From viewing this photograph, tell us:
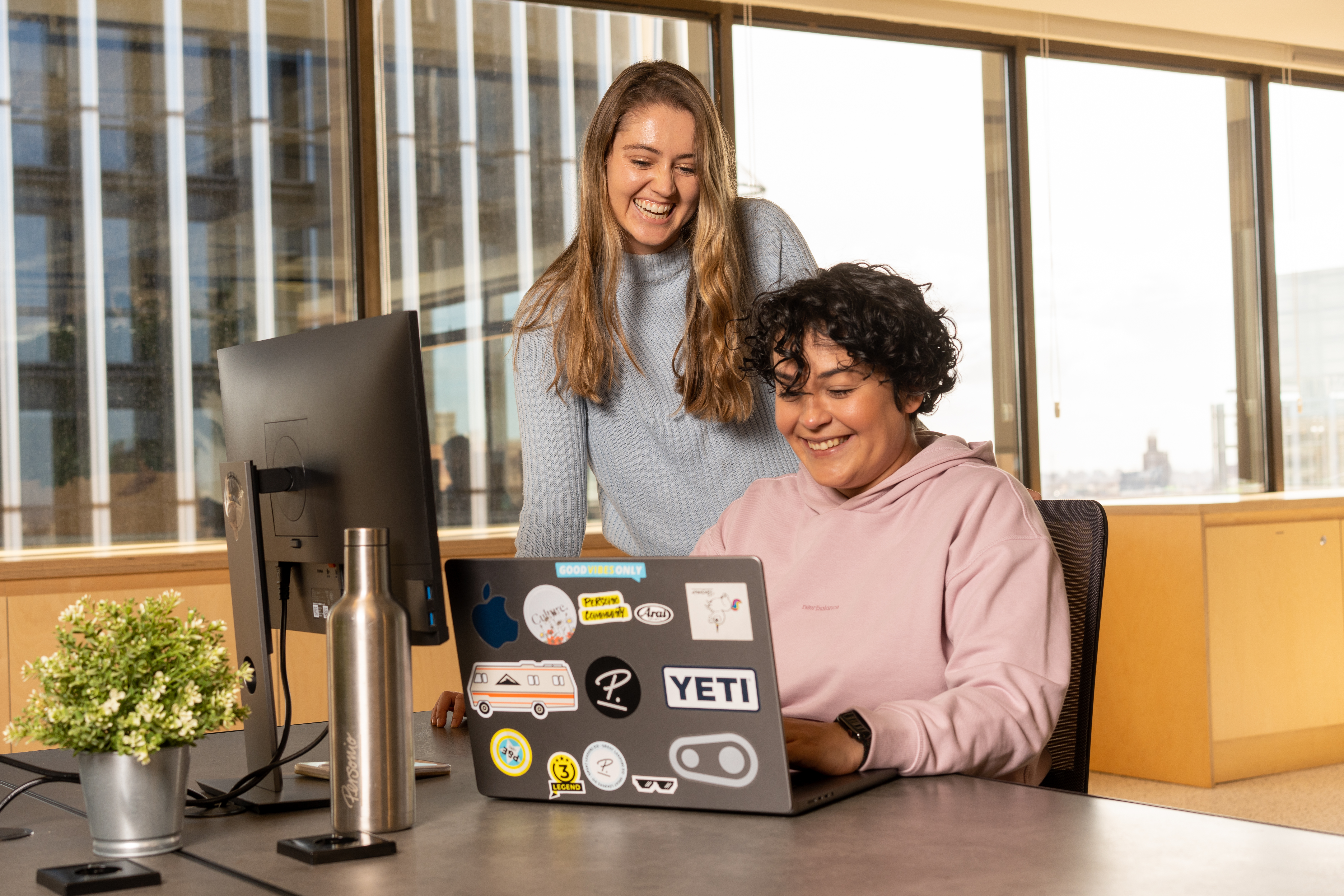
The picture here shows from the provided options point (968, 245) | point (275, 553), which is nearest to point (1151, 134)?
point (968, 245)

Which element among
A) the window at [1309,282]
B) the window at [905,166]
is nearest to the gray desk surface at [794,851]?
the window at [905,166]

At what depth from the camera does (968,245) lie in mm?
5215

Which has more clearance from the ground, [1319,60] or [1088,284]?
[1319,60]

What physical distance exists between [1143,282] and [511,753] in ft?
16.1

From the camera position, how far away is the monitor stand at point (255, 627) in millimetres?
1240

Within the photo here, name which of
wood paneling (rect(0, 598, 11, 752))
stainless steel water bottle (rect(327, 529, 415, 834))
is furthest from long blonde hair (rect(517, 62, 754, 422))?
wood paneling (rect(0, 598, 11, 752))

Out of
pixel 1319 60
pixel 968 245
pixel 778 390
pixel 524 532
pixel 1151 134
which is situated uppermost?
pixel 1319 60

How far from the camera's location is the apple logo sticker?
3.72ft

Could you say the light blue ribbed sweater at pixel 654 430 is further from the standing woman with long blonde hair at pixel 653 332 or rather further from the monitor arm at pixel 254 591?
the monitor arm at pixel 254 591

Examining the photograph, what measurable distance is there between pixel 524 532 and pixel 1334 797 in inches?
111

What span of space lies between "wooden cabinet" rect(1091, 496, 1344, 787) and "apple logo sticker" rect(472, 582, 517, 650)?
10.4 ft

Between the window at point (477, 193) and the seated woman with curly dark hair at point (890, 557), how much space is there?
8.77 feet

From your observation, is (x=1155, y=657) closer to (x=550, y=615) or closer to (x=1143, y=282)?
(x=1143, y=282)

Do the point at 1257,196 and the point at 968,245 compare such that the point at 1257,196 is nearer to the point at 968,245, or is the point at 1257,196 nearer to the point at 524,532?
the point at 968,245
